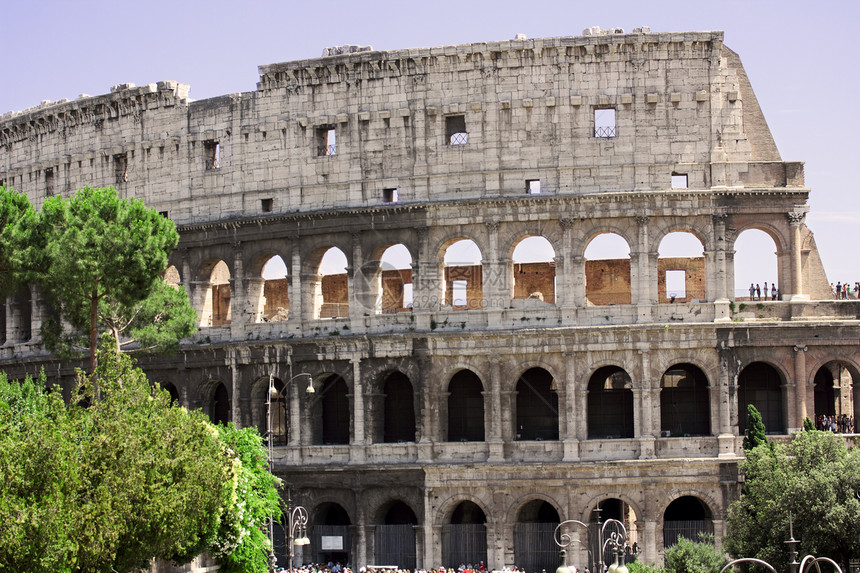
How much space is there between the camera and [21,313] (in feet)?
177

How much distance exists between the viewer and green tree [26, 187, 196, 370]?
38781 mm

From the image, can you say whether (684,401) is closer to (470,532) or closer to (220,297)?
(470,532)

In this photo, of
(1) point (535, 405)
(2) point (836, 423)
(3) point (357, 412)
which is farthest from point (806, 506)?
(3) point (357, 412)

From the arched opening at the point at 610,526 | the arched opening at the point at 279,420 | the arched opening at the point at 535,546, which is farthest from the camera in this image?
the arched opening at the point at 279,420

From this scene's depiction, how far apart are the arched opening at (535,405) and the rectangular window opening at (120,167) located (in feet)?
55.5

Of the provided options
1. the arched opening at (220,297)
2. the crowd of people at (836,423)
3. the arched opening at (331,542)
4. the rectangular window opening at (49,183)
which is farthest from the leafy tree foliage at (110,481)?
the rectangular window opening at (49,183)

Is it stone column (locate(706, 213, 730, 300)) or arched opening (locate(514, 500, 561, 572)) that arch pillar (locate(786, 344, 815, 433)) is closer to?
stone column (locate(706, 213, 730, 300))

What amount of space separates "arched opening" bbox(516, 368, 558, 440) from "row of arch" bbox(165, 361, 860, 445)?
33 millimetres

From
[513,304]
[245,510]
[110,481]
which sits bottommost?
[245,510]

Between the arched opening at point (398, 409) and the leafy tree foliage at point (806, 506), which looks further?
the arched opening at point (398, 409)

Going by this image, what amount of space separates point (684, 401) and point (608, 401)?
2.43 meters

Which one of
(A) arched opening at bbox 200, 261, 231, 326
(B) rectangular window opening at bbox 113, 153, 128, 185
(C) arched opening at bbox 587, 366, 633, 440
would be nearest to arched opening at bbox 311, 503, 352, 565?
(C) arched opening at bbox 587, 366, 633, 440

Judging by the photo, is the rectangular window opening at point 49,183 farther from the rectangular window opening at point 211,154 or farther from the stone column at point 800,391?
the stone column at point 800,391

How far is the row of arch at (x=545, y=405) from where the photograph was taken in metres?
43.5
